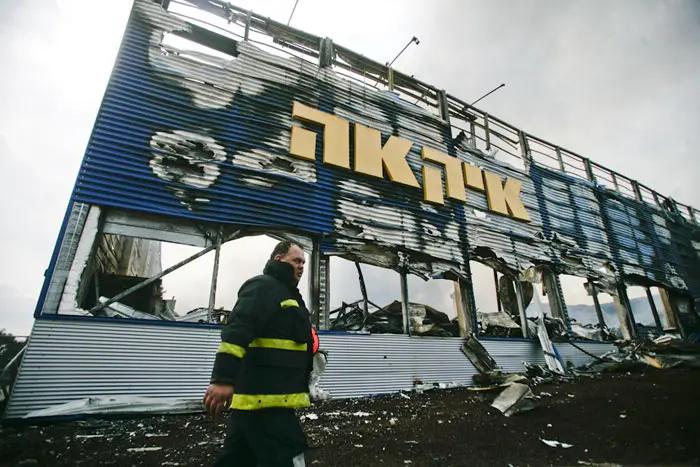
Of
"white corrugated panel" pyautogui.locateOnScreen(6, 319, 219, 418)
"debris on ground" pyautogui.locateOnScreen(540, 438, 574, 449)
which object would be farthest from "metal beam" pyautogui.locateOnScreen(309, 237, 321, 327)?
"debris on ground" pyautogui.locateOnScreen(540, 438, 574, 449)

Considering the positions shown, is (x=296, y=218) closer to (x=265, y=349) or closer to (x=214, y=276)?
(x=214, y=276)

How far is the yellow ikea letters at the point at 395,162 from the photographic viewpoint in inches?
311

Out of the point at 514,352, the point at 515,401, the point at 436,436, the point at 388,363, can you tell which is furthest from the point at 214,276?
the point at 514,352

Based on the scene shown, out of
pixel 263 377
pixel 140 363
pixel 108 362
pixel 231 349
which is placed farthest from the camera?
pixel 140 363

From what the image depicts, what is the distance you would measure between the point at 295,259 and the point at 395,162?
7.04 metres

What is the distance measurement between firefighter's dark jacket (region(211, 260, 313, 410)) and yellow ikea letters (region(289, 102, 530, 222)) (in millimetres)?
5831

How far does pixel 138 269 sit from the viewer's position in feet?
30.8

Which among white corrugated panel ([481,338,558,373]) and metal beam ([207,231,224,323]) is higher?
metal beam ([207,231,224,323])

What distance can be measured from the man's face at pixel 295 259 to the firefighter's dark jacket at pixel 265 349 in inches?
7.3

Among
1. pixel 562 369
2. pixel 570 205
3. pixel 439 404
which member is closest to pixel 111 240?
pixel 439 404

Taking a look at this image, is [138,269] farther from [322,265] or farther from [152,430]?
[152,430]

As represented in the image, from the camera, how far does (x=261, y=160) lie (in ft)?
23.3

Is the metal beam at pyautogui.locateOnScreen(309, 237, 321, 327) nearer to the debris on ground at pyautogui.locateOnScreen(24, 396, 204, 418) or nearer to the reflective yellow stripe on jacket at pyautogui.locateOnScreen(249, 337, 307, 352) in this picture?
the debris on ground at pyautogui.locateOnScreen(24, 396, 204, 418)

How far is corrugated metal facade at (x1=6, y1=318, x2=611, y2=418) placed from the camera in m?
4.36
